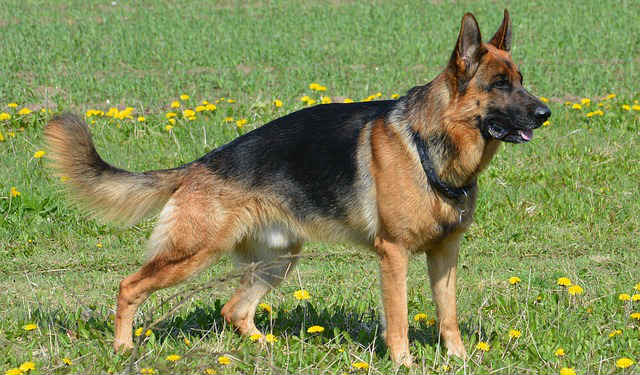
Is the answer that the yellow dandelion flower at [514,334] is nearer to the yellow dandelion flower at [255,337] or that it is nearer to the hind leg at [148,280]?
the yellow dandelion flower at [255,337]

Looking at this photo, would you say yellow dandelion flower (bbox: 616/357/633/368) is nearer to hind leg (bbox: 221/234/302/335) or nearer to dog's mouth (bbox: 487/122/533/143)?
dog's mouth (bbox: 487/122/533/143)

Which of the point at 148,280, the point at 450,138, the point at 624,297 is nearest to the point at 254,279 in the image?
the point at 148,280

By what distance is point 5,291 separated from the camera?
5773 millimetres

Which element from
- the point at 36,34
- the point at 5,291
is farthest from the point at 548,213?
the point at 36,34

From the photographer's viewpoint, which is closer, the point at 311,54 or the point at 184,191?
the point at 184,191

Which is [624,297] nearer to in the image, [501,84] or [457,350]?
[457,350]

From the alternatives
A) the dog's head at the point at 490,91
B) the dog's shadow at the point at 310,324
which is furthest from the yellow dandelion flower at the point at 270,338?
the dog's head at the point at 490,91

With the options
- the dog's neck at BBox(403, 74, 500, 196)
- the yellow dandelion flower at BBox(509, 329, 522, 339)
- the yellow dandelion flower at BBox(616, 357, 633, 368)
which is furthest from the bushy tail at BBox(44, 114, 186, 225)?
the yellow dandelion flower at BBox(616, 357, 633, 368)

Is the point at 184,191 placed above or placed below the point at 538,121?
below

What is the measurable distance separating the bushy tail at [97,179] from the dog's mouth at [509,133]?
174 cm

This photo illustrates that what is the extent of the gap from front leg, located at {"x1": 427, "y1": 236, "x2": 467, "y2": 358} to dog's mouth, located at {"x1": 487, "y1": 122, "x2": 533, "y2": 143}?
2.31ft

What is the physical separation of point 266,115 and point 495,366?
5.50m

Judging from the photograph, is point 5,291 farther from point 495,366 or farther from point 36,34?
point 36,34

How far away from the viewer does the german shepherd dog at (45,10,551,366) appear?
14.8ft
